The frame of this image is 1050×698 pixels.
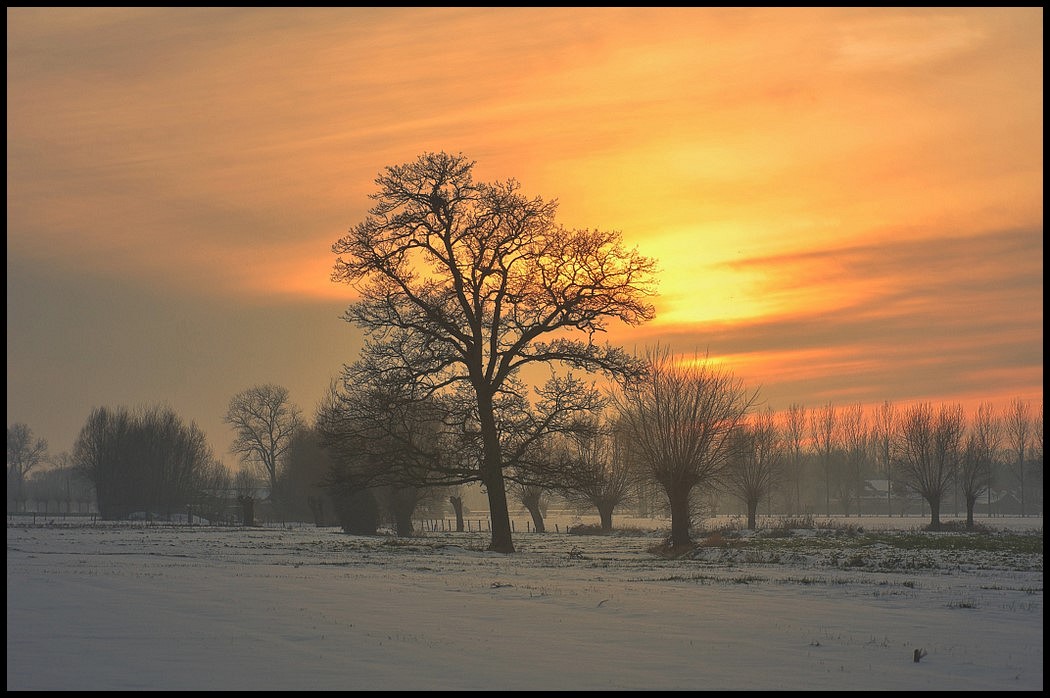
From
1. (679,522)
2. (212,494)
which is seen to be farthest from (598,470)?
(212,494)

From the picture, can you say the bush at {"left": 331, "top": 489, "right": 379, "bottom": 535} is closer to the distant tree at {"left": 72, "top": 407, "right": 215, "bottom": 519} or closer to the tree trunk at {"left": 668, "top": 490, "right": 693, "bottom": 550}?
the tree trunk at {"left": 668, "top": 490, "right": 693, "bottom": 550}

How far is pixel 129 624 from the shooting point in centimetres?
1519

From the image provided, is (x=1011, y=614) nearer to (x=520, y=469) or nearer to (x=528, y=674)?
(x=528, y=674)

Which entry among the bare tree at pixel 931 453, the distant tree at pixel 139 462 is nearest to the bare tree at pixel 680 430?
the bare tree at pixel 931 453

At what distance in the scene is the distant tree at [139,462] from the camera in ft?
325

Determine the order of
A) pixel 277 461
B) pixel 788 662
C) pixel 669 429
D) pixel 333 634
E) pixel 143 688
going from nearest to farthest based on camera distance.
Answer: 1. pixel 143 688
2. pixel 788 662
3. pixel 333 634
4. pixel 669 429
5. pixel 277 461

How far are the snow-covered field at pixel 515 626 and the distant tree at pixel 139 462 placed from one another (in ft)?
243

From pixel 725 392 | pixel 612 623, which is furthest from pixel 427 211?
pixel 612 623

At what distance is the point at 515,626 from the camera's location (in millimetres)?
16656

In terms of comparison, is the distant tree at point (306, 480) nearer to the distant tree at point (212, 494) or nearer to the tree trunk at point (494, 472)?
the distant tree at point (212, 494)

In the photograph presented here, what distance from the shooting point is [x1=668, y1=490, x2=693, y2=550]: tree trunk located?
3931cm

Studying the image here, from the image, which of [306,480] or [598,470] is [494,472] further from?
[306,480]

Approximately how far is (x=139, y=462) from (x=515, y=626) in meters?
92.5

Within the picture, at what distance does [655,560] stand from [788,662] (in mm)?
20859
